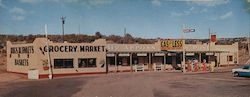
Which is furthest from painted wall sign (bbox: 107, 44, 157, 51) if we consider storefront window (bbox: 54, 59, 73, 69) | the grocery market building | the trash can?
the trash can

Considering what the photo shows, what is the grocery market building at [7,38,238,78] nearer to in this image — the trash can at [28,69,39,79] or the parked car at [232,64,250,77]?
the trash can at [28,69,39,79]

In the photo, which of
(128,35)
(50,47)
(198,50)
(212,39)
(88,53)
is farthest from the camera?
(128,35)

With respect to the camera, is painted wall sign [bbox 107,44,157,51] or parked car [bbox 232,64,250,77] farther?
painted wall sign [bbox 107,44,157,51]

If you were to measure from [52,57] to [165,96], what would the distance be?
19.8 meters

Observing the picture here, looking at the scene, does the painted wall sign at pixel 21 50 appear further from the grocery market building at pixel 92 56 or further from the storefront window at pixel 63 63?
the storefront window at pixel 63 63

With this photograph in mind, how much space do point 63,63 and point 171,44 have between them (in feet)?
46.9

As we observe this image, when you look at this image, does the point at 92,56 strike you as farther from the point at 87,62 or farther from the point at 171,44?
the point at 171,44

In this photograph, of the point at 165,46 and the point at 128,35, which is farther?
the point at 128,35

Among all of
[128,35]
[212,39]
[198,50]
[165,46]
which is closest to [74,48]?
[165,46]

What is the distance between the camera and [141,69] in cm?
4381

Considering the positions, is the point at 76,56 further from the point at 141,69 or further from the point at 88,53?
the point at 141,69

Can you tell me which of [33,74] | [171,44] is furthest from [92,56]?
[171,44]

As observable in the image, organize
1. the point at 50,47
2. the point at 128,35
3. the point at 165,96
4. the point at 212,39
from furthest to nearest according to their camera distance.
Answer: the point at 128,35 < the point at 212,39 < the point at 50,47 < the point at 165,96

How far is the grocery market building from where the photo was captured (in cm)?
3631
